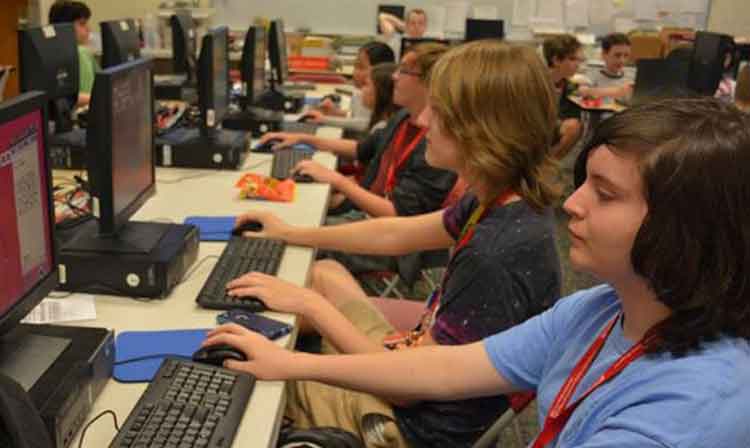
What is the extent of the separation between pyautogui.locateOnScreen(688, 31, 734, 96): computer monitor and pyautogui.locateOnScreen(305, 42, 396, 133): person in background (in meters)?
2.29

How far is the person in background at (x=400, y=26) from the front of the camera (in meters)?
6.82

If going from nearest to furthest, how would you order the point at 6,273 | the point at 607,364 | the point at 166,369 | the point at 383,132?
the point at 607,364 → the point at 6,273 → the point at 166,369 → the point at 383,132

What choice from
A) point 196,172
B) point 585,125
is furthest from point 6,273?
point 585,125

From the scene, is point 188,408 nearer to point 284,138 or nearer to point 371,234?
point 371,234

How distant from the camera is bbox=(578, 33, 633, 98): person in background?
6.27 meters

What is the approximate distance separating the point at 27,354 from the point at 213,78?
1.72 m

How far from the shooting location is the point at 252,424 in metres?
1.26

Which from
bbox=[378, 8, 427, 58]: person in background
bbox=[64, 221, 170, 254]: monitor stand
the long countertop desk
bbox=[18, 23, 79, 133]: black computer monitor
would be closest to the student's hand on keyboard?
the long countertop desk

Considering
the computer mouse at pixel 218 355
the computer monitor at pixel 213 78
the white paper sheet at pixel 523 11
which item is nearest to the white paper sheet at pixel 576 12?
the white paper sheet at pixel 523 11

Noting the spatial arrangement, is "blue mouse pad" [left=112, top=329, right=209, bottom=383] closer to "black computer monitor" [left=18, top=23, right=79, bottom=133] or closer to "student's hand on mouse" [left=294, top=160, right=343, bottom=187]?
"student's hand on mouse" [left=294, top=160, right=343, bottom=187]

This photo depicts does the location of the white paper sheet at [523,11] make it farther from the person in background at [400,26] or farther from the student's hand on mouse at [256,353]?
the student's hand on mouse at [256,353]

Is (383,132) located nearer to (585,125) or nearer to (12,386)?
(12,386)

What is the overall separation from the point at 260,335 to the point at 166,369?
202 millimetres

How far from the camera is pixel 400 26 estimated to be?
6977 mm
